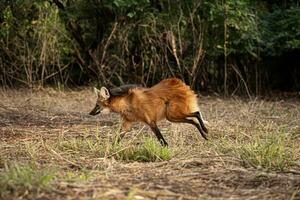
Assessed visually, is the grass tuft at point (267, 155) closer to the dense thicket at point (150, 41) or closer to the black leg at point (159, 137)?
the black leg at point (159, 137)

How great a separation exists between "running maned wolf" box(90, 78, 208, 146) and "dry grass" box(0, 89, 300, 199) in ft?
0.89

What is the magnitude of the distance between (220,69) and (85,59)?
3.82m

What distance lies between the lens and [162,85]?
331 inches

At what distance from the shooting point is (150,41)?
613 inches

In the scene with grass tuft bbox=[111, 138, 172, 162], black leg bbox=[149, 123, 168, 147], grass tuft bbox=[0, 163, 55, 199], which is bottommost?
black leg bbox=[149, 123, 168, 147]

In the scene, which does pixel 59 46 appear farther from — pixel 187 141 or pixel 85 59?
pixel 187 141

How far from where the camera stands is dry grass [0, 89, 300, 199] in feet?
14.4

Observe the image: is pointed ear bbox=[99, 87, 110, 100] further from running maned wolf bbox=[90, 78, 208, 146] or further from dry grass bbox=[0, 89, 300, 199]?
dry grass bbox=[0, 89, 300, 199]

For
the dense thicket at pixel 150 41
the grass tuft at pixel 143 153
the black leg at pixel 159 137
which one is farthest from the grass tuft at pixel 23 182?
the dense thicket at pixel 150 41

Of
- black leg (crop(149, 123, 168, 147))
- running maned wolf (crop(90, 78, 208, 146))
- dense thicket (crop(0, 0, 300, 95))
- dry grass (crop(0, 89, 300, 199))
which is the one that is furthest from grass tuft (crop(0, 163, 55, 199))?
dense thicket (crop(0, 0, 300, 95))

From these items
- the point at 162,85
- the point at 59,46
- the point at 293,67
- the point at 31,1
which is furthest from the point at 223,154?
the point at 293,67

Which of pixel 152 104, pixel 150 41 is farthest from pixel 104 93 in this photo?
pixel 150 41

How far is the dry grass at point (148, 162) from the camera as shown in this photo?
439cm

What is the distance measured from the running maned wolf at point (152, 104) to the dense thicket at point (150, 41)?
642cm
